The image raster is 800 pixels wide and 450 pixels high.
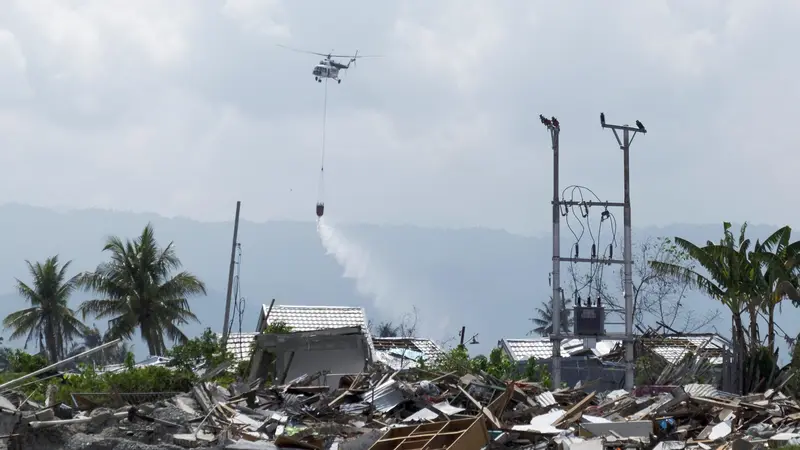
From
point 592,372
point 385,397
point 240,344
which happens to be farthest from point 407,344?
point 385,397

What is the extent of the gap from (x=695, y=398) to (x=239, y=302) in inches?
1318

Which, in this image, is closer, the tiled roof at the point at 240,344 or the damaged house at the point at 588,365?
the damaged house at the point at 588,365

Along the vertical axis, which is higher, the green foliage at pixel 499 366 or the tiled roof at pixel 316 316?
the tiled roof at pixel 316 316

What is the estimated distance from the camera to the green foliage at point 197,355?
95.6 ft

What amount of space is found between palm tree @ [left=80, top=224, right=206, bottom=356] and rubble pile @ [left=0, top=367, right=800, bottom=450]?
29695mm

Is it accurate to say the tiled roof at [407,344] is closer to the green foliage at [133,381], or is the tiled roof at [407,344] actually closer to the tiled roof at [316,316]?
the tiled roof at [316,316]

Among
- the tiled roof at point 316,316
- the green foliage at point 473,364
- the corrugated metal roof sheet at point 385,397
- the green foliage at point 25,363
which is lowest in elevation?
the green foliage at point 25,363

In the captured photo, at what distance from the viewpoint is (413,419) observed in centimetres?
1973

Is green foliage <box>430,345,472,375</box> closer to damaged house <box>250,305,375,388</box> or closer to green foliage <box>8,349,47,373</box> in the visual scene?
damaged house <box>250,305,375,388</box>

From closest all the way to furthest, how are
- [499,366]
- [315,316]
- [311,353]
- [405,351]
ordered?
1. [499,366]
2. [311,353]
3. [405,351]
4. [315,316]

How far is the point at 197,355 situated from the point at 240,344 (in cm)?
509

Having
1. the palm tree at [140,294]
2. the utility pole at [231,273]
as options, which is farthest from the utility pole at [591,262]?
the palm tree at [140,294]

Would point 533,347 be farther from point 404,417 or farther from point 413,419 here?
point 413,419

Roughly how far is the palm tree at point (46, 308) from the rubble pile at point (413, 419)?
36.9m
